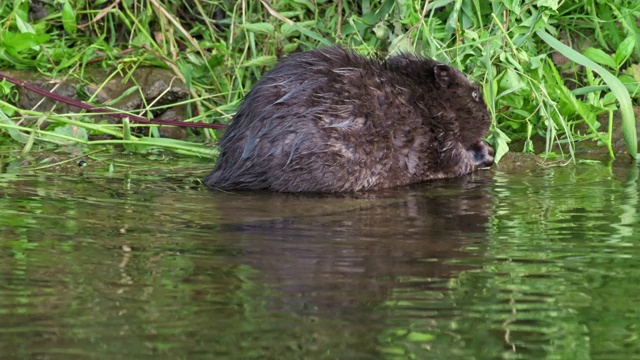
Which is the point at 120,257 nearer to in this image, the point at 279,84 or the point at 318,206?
the point at 318,206

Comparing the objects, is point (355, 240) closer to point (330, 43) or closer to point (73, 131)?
point (330, 43)

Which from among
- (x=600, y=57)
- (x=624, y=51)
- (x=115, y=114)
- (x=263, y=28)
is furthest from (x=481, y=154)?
(x=115, y=114)

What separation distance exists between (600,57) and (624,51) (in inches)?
6.5

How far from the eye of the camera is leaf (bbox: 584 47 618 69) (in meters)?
7.07

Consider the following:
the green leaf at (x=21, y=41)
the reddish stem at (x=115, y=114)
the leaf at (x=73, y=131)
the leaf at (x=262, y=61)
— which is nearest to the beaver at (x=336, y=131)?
the reddish stem at (x=115, y=114)

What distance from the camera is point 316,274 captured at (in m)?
3.90

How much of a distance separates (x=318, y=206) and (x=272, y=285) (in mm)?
1617

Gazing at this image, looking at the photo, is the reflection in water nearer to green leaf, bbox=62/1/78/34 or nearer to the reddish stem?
the reddish stem

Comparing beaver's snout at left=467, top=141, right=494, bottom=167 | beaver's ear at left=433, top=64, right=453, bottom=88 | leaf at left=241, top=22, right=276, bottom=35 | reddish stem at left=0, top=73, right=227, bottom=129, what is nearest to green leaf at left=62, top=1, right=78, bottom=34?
reddish stem at left=0, top=73, right=227, bottom=129

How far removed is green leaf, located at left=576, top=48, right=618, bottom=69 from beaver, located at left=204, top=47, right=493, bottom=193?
122cm

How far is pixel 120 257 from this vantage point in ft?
13.7

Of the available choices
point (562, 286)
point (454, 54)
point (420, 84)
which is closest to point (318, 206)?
point (420, 84)

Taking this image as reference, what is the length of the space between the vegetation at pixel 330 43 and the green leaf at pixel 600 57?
10 millimetres

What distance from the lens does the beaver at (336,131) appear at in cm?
575
